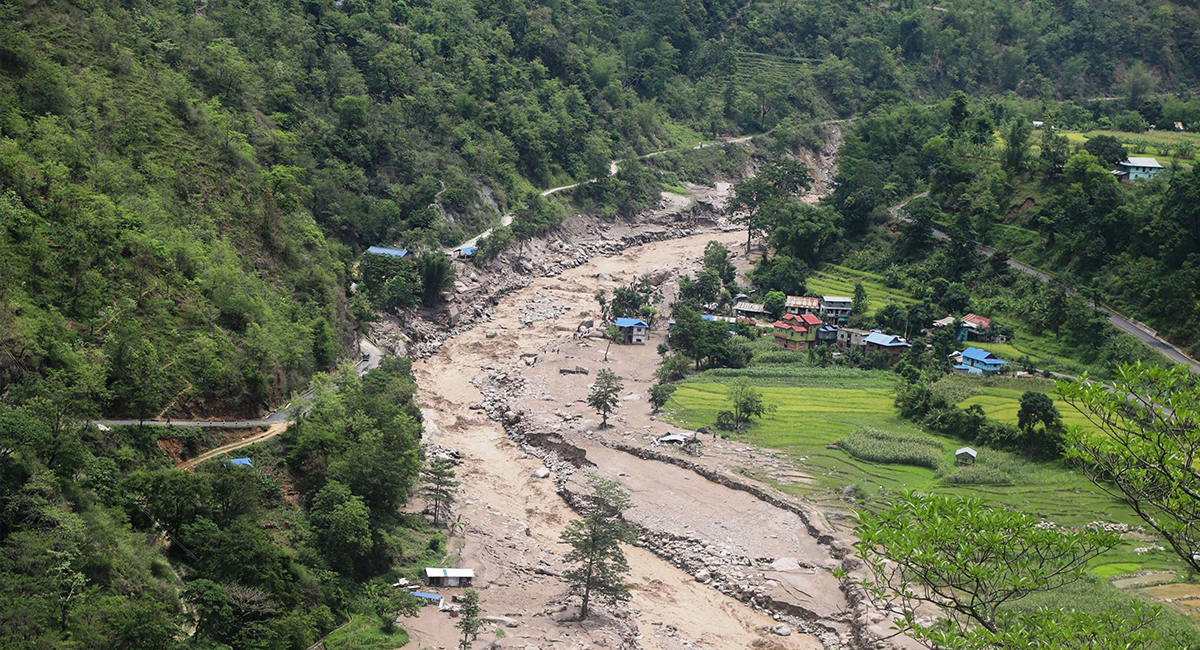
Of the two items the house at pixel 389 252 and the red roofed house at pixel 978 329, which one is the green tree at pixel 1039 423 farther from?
the house at pixel 389 252

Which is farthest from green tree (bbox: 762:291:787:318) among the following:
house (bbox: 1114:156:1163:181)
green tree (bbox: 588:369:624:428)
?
house (bbox: 1114:156:1163:181)

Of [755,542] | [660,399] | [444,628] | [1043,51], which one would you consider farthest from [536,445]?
[1043,51]

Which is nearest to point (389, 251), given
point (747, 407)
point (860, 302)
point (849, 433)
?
point (747, 407)

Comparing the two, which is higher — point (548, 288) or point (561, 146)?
point (561, 146)

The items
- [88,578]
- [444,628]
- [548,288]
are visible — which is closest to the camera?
[88,578]

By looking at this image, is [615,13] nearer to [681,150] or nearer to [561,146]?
[681,150]

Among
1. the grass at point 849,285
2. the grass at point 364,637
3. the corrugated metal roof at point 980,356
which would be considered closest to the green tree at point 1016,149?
the grass at point 849,285
